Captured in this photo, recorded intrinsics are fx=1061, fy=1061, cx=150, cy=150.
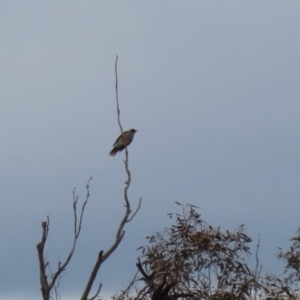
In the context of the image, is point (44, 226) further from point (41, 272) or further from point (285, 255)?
point (285, 255)

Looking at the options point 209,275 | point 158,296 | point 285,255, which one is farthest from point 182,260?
point 158,296

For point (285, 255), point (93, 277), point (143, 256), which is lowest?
point (93, 277)

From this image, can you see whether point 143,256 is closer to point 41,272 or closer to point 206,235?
point 206,235

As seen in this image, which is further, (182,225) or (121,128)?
(182,225)

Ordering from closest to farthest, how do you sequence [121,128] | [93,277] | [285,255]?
1. [93,277]
2. [121,128]
3. [285,255]

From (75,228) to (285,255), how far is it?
17.2 feet

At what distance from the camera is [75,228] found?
28.8 ft

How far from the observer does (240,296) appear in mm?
12047

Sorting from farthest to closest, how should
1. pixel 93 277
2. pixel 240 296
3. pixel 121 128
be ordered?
pixel 240 296 < pixel 121 128 < pixel 93 277

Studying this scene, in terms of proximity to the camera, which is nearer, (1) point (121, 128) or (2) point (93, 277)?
(2) point (93, 277)


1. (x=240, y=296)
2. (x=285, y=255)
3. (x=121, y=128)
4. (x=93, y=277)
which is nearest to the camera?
(x=93, y=277)

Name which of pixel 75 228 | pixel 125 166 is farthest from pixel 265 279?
pixel 75 228

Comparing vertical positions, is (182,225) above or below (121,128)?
above

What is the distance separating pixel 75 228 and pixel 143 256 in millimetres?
3535
